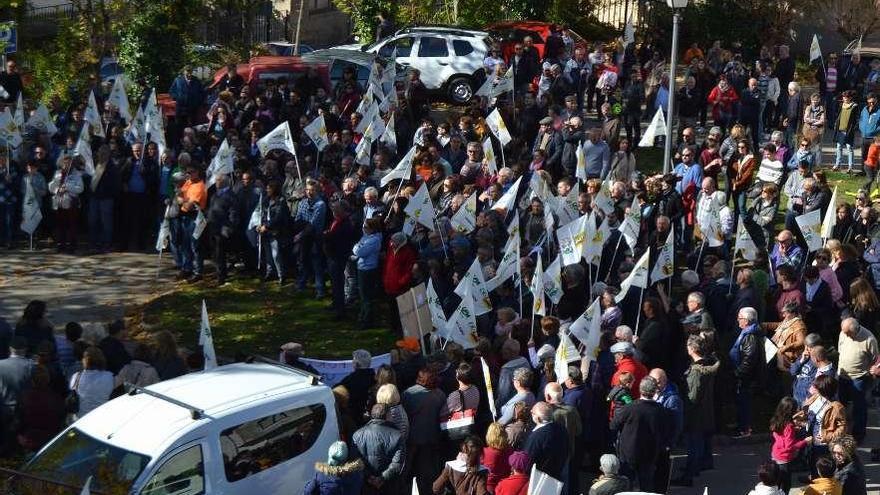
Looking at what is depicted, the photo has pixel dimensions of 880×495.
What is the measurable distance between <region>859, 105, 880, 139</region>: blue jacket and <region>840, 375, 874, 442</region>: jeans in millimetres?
9904

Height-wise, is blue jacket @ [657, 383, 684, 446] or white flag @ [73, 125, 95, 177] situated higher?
white flag @ [73, 125, 95, 177]

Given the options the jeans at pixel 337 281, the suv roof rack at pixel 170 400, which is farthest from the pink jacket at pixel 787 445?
the jeans at pixel 337 281

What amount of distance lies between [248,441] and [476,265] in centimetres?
439

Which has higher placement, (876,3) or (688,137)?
(876,3)

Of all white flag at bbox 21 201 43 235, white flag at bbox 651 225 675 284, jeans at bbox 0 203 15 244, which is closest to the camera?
white flag at bbox 651 225 675 284

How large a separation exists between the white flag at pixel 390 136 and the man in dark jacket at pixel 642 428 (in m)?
9.87

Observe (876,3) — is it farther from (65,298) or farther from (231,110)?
(65,298)

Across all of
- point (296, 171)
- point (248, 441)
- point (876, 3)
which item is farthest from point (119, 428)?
point (876, 3)

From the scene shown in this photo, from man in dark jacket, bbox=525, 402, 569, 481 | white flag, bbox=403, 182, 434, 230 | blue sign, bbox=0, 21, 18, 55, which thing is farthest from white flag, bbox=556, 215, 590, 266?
blue sign, bbox=0, 21, 18, 55

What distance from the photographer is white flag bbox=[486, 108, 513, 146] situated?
21578 millimetres

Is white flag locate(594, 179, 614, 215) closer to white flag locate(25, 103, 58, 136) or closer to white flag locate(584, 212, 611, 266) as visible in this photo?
white flag locate(584, 212, 611, 266)

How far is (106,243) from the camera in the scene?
2141 cm

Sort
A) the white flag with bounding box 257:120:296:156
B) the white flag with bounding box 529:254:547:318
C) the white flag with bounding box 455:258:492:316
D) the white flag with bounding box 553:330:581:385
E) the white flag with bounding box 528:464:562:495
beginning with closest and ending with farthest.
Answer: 1. the white flag with bounding box 528:464:562:495
2. the white flag with bounding box 553:330:581:385
3. the white flag with bounding box 529:254:547:318
4. the white flag with bounding box 455:258:492:316
5. the white flag with bounding box 257:120:296:156

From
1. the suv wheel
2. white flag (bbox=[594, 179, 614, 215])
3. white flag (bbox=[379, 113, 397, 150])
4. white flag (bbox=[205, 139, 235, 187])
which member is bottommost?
white flag (bbox=[594, 179, 614, 215])
